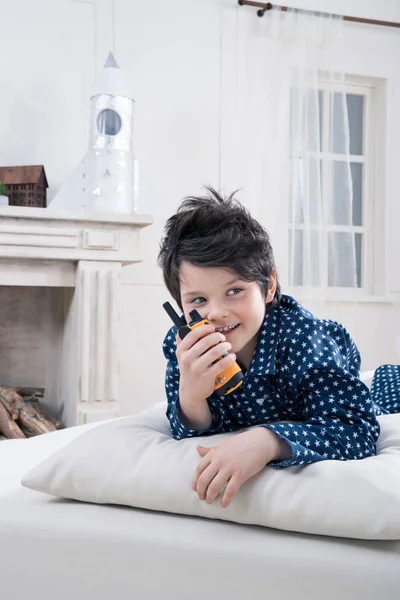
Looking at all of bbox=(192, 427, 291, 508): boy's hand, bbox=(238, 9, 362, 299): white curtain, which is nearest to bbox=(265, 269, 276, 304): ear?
bbox=(192, 427, 291, 508): boy's hand

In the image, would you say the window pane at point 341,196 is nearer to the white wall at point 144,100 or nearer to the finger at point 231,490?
the white wall at point 144,100

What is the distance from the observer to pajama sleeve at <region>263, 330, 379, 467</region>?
0.97 metres

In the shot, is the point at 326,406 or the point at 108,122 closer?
the point at 326,406

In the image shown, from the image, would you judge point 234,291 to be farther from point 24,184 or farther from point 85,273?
point 24,184

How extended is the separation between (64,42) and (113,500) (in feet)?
8.49

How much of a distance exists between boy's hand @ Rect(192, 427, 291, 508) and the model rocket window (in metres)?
2.04

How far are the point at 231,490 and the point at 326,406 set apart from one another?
0.26 m

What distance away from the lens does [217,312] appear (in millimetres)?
1074

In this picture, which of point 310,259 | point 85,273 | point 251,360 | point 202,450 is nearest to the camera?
point 202,450

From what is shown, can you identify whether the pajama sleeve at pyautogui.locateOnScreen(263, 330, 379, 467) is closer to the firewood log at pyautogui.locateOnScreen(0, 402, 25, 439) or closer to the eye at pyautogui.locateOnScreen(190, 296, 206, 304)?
the eye at pyautogui.locateOnScreen(190, 296, 206, 304)

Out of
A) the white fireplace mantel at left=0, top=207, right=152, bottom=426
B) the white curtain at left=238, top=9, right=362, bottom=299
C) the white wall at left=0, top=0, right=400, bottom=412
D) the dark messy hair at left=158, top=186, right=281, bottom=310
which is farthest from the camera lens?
the white curtain at left=238, top=9, right=362, bottom=299

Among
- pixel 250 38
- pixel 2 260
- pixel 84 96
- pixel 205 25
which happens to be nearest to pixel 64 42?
pixel 84 96

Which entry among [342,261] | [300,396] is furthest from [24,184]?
[300,396]

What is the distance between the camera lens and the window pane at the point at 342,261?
11.2 feet
